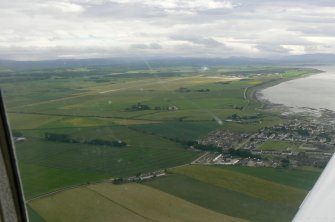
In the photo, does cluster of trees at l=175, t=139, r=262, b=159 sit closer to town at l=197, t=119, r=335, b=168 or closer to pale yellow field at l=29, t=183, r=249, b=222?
town at l=197, t=119, r=335, b=168

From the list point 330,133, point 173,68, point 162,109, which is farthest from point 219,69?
point 330,133

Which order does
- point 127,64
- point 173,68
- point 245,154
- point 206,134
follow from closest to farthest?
point 245,154 → point 206,134 → point 127,64 → point 173,68

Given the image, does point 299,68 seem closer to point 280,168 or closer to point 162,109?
point 162,109

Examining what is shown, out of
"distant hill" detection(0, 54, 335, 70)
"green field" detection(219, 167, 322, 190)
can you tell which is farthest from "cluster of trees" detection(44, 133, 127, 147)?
"green field" detection(219, 167, 322, 190)

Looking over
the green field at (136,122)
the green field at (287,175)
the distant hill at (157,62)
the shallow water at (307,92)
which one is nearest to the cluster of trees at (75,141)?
the green field at (136,122)

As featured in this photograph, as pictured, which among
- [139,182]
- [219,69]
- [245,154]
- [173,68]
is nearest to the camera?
[139,182]

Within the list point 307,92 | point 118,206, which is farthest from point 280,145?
point 118,206
